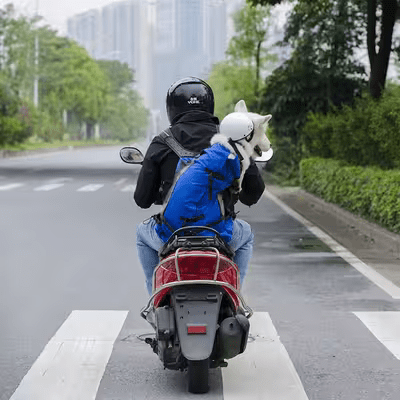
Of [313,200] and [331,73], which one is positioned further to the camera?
[331,73]

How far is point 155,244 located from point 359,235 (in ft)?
29.5

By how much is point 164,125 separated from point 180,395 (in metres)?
1.71

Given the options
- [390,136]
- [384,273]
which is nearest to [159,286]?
[384,273]

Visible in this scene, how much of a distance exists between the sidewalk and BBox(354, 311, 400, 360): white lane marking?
5.88 feet

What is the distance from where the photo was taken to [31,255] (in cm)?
1193

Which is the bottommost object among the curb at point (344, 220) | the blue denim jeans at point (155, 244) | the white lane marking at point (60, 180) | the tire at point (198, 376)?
the white lane marking at point (60, 180)

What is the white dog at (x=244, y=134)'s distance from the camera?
5.38 m

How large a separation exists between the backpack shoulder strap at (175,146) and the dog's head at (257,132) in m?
0.32

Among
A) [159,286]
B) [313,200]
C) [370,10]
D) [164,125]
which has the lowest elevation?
[313,200]

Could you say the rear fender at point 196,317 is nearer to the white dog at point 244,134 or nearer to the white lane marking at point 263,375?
the white lane marking at point 263,375

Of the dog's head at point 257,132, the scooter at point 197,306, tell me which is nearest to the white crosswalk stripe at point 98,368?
the scooter at point 197,306

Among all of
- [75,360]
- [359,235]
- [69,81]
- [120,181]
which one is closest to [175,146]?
[75,360]

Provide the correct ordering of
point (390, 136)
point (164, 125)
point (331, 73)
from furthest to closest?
1. point (331, 73)
2. point (390, 136)
3. point (164, 125)

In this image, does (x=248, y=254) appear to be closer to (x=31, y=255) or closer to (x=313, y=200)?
(x=31, y=255)
